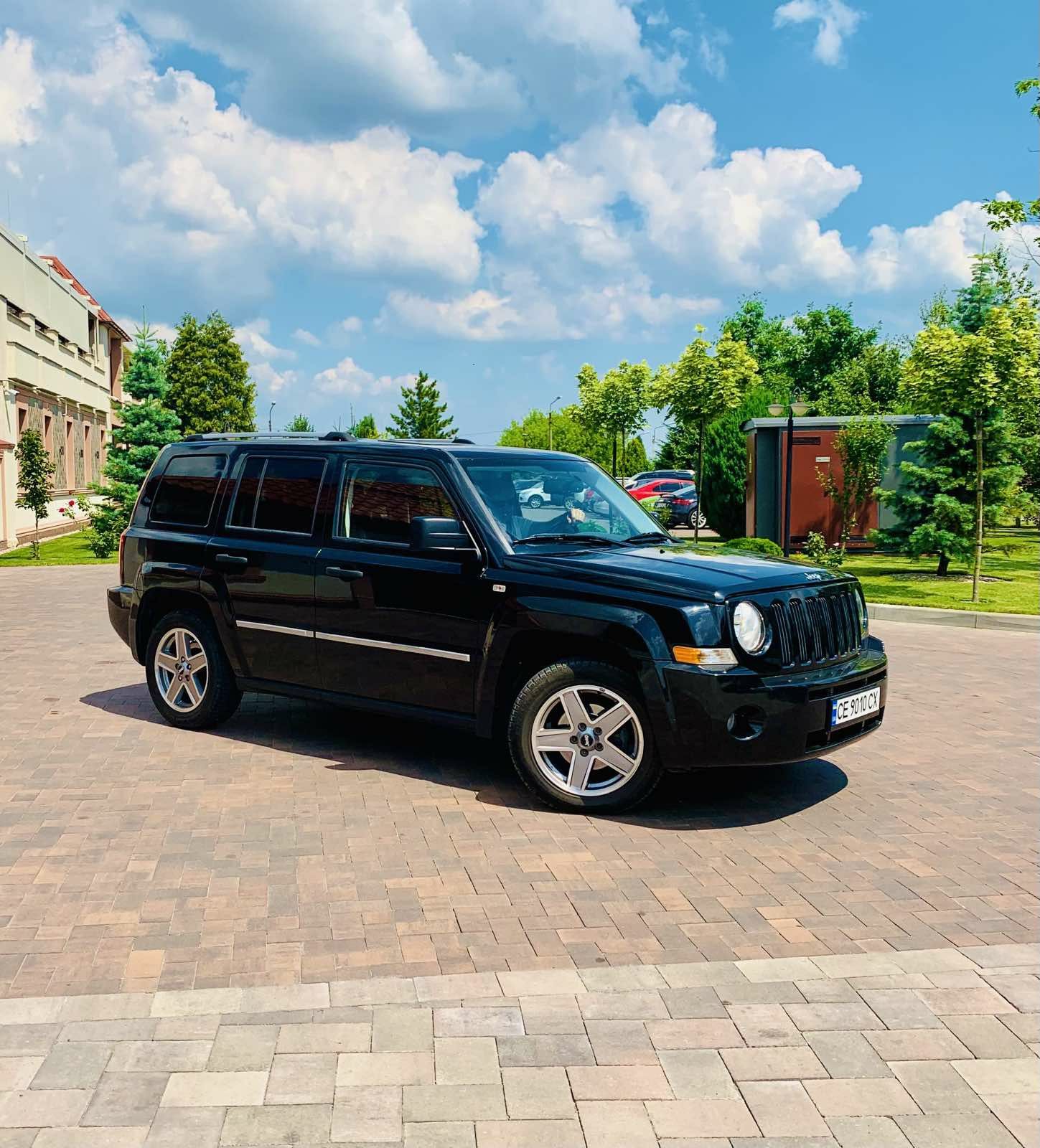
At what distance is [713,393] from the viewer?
2947 centimetres

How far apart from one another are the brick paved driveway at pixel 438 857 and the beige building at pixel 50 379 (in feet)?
81.3

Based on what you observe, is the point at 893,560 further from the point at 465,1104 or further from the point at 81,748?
the point at 465,1104

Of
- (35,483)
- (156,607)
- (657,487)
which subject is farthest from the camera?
(657,487)

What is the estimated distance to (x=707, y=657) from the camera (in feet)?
18.4

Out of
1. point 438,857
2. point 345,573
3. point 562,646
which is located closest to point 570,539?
point 562,646

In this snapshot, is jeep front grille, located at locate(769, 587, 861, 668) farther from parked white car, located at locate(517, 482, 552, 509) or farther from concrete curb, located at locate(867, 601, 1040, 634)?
concrete curb, located at locate(867, 601, 1040, 634)

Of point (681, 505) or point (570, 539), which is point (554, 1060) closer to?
point (570, 539)

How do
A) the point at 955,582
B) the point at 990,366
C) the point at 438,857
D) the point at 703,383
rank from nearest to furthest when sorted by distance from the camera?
the point at 438,857
the point at 990,366
the point at 955,582
the point at 703,383

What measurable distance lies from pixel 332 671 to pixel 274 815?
1.20 m

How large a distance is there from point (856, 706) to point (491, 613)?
198cm

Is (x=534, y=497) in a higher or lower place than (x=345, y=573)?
higher

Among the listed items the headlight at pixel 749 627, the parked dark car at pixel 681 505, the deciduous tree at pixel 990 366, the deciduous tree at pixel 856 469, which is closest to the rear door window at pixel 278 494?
the headlight at pixel 749 627

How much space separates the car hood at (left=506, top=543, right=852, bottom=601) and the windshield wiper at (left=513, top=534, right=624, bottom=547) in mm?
105

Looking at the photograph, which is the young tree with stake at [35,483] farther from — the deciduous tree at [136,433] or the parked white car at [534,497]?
the parked white car at [534,497]
